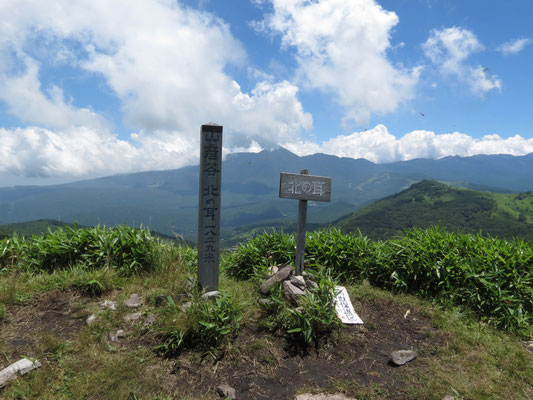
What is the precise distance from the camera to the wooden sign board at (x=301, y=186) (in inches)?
206

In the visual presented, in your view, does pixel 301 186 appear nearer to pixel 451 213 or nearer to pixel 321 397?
pixel 321 397

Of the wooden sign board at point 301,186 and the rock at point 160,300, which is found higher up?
the wooden sign board at point 301,186

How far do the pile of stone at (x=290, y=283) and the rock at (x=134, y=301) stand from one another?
2.05 m

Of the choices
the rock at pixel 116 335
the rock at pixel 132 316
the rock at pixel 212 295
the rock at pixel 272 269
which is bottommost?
the rock at pixel 116 335

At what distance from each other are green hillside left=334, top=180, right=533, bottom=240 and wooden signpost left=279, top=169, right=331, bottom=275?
96.5m

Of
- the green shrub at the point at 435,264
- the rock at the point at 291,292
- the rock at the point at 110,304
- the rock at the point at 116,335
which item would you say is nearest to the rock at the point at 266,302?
the rock at the point at 291,292

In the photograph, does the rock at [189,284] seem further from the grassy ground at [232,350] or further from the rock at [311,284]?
the rock at [311,284]

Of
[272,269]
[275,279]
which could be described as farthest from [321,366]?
[272,269]

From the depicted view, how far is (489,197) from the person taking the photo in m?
129

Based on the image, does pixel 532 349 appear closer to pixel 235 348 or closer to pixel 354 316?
pixel 354 316

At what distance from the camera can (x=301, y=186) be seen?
5.30 meters

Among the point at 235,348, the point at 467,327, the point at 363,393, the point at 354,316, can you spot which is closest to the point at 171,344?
the point at 235,348

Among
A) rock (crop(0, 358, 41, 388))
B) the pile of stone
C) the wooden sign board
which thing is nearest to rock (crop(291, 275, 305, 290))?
the pile of stone

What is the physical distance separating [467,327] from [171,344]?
14.2ft
